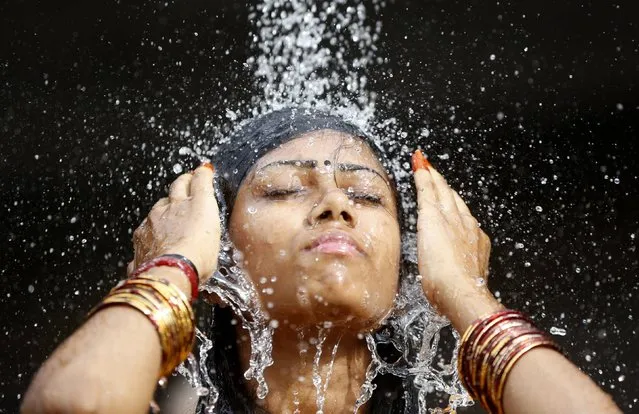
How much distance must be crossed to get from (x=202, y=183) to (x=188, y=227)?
0.16m

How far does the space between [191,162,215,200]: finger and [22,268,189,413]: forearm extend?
1.59 feet

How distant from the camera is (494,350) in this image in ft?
6.58

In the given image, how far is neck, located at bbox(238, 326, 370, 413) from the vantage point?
93.8 inches

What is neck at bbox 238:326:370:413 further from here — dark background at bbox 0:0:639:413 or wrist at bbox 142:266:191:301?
dark background at bbox 0:0:639:413

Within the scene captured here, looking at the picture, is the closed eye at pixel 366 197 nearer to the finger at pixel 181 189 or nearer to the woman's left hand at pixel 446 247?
the woman's left hand at pixel 446 247

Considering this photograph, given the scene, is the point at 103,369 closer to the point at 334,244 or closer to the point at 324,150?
the point at 334,244

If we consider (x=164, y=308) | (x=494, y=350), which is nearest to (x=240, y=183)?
(x=164, y=308)

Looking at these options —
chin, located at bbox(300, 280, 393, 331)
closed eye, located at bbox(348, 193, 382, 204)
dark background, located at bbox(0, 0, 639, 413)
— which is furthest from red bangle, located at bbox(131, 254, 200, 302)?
dark background, located at bbox(0, 0, 639, 413)

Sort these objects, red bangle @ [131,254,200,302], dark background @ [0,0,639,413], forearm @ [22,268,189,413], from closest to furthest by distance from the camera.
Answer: forearm @ [22,268,189,413]
red bangle @ [131,254,200,302]
dark background @ [0,0,639,413]

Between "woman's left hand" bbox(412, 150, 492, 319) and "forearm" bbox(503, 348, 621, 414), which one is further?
"woman's left hand" bbox(412, 150, 492, 319)

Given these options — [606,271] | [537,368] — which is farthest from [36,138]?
[537,368]

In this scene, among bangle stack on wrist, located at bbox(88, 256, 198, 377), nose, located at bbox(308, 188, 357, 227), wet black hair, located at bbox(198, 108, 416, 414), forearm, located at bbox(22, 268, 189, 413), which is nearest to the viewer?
forearm, located at bbox(22, 268, 189, 413)

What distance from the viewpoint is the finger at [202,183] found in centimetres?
237

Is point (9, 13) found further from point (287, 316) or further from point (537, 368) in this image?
point (537, 368)
